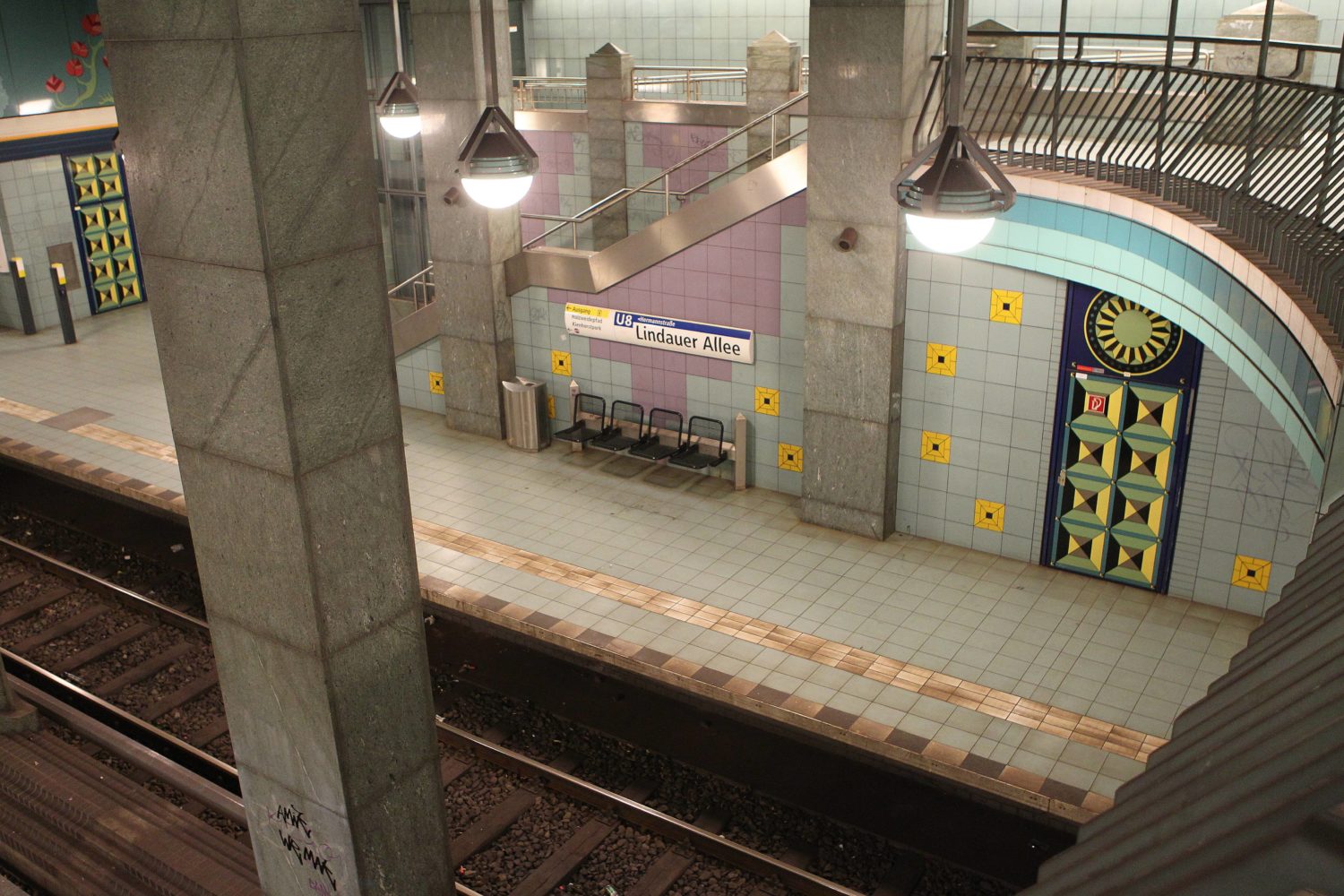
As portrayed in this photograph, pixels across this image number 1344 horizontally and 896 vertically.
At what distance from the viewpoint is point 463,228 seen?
12.9m

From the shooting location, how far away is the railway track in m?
7.26

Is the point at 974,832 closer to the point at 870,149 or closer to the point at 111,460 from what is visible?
the point at 870,149

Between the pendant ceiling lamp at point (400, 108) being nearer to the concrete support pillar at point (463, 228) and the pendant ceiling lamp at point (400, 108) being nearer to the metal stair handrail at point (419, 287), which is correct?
the concrete support pillar at point (463, 228)

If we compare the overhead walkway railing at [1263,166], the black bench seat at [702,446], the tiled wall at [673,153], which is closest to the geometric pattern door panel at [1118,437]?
the overhead walkway railing at [1263,166]

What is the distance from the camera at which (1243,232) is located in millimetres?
6141

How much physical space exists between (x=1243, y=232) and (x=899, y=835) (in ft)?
13.9

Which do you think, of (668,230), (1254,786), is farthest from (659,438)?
(1254,786)

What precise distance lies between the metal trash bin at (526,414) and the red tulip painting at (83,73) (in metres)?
9.82

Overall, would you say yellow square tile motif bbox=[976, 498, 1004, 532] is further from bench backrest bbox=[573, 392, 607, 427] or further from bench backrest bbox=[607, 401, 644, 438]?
bench backrest bbox=[573, 392, 607, 427]

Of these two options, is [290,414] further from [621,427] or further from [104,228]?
[104,228]

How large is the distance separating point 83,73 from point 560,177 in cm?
757

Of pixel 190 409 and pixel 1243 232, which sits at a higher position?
pixel 1243 232

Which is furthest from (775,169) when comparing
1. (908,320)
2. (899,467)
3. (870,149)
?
(899,467)

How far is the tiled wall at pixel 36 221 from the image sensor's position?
57.5ft
